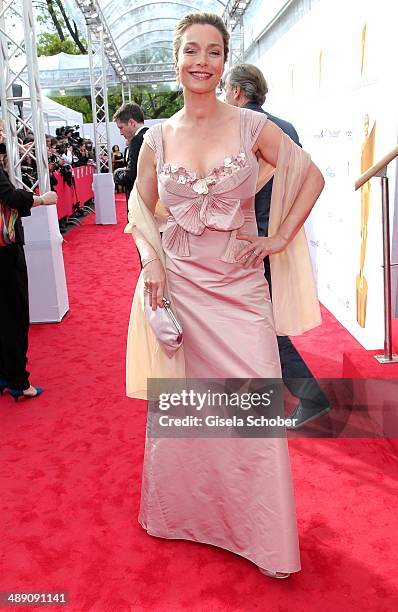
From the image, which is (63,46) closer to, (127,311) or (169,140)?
(127,311)

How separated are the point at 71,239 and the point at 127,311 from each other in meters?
5.07

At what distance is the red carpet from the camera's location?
2137mm

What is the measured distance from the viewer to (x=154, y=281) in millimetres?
2191

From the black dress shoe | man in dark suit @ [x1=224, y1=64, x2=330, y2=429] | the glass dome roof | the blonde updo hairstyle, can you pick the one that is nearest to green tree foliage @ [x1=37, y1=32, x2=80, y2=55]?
the glass dome roof

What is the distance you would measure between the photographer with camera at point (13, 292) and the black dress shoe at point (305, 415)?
1670mm

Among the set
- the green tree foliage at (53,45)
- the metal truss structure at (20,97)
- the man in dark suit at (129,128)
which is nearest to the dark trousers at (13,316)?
Result: the man in dark suit at (129,128)

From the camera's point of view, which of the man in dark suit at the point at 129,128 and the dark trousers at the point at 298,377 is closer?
the dark trousers at the point at 298,377

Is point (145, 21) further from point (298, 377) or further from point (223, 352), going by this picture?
point (223, 352)

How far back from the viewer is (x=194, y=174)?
6.76 feet

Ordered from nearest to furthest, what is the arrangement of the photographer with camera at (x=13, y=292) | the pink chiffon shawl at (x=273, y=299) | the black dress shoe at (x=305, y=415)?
the pink chiffon shawl at (x=273, y=299) → the black dress shoe at (x=305, y=415) → the photographer with camera at (x=13, y=292)

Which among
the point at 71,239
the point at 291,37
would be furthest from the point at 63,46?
the point at 291,37

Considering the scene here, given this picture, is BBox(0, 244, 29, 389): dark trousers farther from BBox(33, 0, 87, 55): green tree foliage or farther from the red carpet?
BBox(33, 0, 87, 55): green tree foliage

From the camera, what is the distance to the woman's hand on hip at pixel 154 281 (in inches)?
86.2

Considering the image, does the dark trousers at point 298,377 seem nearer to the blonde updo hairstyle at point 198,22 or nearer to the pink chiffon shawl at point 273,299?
the pink chiffon shawl at point 273,299
